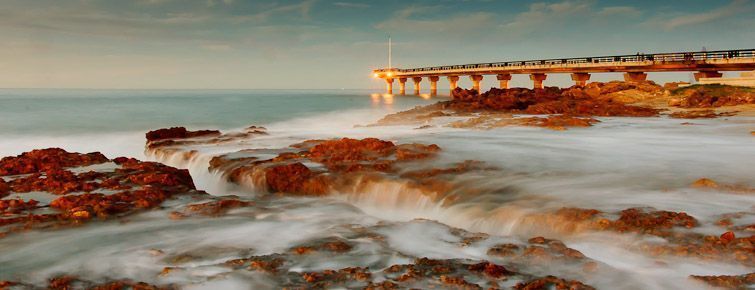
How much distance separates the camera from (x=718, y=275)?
5117mm

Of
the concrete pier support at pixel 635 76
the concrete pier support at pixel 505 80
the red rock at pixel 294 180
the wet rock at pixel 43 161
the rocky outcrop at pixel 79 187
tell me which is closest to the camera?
the rocky outcrop at pixel 79 187

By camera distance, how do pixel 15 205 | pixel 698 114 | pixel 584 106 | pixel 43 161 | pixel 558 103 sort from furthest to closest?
pixel 558 103 < pixel 584 106 < pixel 698 114 < pixel 43 161 < pixel 15 205

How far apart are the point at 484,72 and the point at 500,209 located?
198 feet

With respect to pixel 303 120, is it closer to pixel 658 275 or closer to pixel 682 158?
pixel 682 158

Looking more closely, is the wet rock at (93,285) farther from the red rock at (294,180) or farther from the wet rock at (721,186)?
the wet rock at (721,186)

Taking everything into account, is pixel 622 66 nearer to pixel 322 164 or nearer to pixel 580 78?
pixel 580 78

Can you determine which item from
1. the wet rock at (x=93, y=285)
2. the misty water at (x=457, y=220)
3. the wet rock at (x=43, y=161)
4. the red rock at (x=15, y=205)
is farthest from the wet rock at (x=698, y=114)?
the red rock at (x=15, y=205)

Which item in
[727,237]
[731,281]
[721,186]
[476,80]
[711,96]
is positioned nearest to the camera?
[731,281]

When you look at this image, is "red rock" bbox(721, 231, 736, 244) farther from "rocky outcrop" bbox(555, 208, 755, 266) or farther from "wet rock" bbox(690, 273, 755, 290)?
"wet rock" bbox(690, 273, 755, 290)

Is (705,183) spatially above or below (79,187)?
below

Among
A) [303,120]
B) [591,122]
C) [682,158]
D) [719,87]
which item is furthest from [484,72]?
[682,158]

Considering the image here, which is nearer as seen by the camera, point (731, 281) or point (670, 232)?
point (731, 281)

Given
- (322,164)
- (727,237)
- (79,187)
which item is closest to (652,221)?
(727,237)

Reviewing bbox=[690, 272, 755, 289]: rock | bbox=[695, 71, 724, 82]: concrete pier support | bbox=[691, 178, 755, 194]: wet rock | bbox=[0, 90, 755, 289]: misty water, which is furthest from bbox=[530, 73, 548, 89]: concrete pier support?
bbox=[690, 272, 755, 289]: rock
